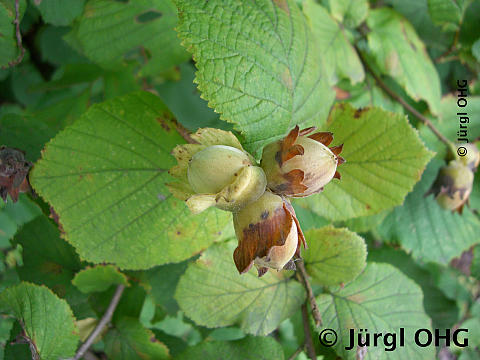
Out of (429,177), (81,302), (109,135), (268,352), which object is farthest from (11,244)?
(429,177)

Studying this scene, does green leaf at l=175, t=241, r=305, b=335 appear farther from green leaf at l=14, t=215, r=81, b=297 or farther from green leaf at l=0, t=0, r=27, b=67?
green leaf at l=0, t=0, r=27, b=67

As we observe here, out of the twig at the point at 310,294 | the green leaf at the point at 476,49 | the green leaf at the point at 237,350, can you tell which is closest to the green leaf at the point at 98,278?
the green leaf at the point at 237,350

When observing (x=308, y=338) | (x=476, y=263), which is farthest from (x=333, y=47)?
(x=476, y=263)

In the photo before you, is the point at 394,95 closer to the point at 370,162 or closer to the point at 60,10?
the point at 370,162

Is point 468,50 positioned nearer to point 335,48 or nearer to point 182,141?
point 335,48

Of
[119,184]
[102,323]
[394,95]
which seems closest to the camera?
[119,184]

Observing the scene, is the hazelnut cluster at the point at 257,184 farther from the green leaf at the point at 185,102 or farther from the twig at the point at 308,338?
the green leaf at the point at 185,102
